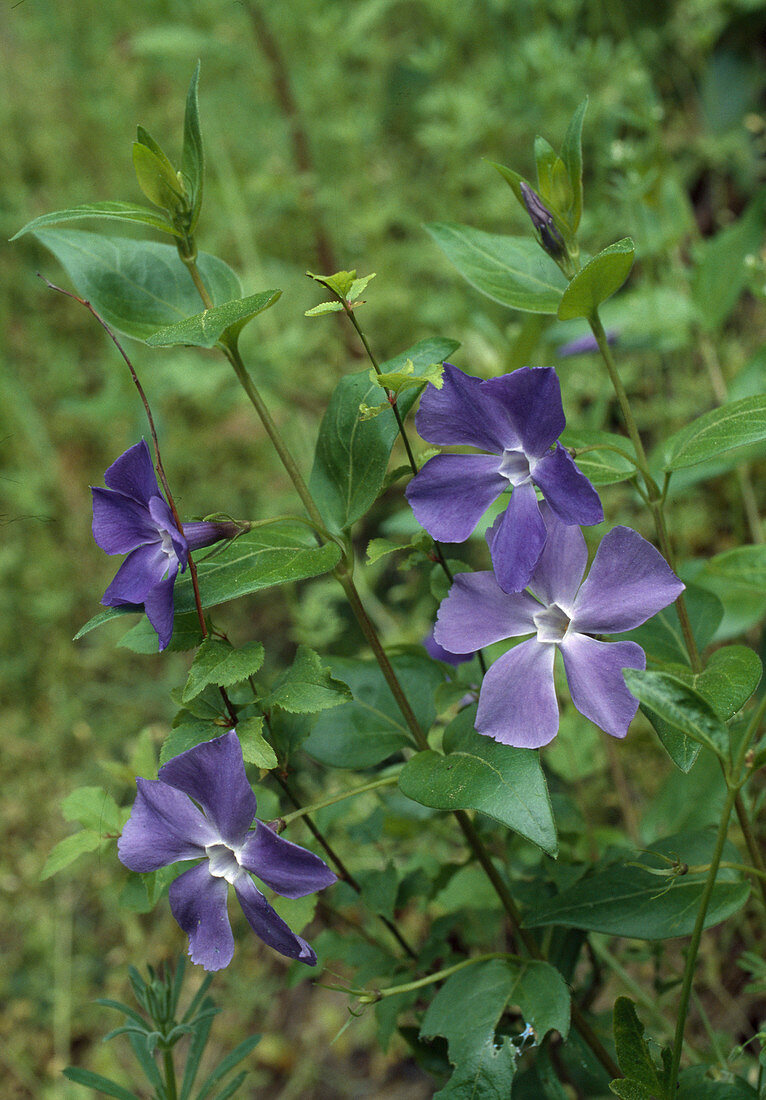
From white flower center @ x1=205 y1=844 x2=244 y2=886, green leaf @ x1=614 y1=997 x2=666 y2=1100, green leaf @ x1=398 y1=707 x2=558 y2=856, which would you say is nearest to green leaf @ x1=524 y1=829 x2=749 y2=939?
green leaf @ x1=614 y1=997 x2=666 y2=1100

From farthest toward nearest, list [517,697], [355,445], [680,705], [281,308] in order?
[281,308], [355,445], [517,697], [680,705]

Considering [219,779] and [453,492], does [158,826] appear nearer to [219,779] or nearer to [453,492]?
[219,779]

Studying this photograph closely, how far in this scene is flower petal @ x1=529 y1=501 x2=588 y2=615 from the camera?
Result: 723 millimetres

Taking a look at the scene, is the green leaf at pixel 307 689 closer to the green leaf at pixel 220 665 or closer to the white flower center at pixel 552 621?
the green leaf at pixel 220 665

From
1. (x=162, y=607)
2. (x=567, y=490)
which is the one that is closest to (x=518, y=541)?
(x=567, y=490)

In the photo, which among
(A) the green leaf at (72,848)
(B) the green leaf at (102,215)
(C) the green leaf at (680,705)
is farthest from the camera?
(A) the green leaf at (72,848)

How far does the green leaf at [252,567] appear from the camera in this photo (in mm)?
690

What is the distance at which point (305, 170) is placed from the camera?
219 centimetres

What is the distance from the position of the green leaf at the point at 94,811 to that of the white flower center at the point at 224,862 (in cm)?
19

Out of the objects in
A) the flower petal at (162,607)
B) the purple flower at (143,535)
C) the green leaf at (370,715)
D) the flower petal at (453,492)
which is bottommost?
the green leaf at (370,715)

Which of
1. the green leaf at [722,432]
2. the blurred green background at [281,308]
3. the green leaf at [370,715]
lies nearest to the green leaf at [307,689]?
the green leaf at [370,715]

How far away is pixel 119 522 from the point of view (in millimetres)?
725

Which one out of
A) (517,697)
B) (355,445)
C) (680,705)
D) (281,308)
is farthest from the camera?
(281,308)

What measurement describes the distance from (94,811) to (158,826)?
Result: 0.68 ft
